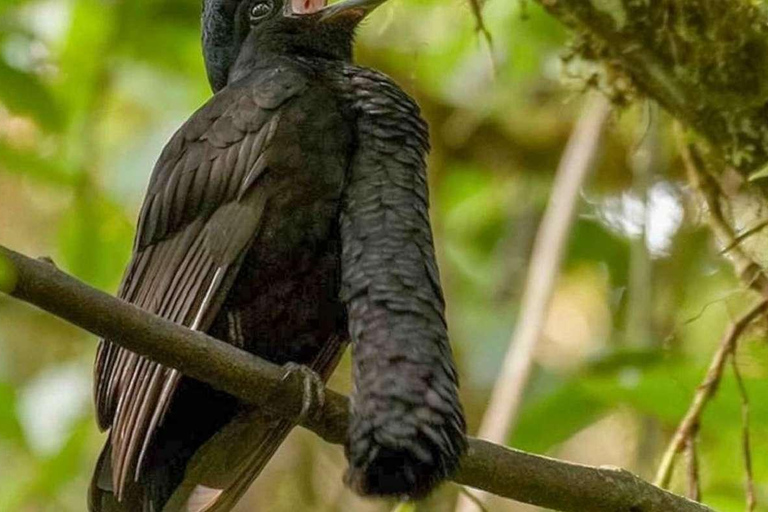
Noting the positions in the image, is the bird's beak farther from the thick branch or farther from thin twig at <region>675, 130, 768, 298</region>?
the thick branch

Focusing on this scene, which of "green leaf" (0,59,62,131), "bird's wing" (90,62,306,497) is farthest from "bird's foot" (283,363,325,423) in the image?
"green leaf" (0,59,62,131)

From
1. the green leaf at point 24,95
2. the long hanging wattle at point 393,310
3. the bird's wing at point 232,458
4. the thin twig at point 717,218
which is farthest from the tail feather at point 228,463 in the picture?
the green leaf at point 24,95

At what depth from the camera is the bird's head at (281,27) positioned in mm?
3010

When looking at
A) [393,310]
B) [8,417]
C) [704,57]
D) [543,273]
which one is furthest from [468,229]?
[393,310]

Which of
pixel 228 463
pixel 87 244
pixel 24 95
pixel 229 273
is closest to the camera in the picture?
pixel 229 273

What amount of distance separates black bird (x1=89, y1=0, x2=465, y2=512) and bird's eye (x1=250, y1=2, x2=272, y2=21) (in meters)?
0.16

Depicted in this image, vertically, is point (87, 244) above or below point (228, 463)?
above

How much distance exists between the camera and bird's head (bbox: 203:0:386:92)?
3.01 metres

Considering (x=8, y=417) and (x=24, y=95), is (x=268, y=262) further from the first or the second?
(x=8, y=417)

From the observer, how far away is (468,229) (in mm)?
5000

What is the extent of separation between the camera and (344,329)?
2785 millimetres

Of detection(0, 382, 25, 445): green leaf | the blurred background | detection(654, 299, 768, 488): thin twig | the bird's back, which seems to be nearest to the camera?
the bird's back

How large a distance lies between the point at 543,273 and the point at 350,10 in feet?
2.89

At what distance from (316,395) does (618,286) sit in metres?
2.53
